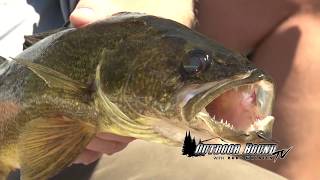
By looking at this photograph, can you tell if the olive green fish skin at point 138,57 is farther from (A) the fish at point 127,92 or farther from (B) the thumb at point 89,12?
(B) the thumb at point 89,12

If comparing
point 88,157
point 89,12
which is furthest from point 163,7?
point 88,157

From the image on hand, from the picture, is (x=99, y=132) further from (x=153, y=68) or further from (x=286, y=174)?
(x=286, y=174)

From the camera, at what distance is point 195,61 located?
5.21 feet

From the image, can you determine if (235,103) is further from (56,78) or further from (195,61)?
(56,78)

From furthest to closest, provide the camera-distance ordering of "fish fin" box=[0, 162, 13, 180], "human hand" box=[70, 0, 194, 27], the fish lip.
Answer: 1. "human hand" box=[70, 0, 194, 27]
2. "fish fin" box=[0, 162, 13, 180]
3. the fish lip

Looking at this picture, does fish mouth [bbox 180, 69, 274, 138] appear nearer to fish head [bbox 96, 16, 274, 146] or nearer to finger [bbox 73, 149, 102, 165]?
fish head [bbox 96, 16, 274, 146]

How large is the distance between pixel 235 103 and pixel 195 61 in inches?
6.0

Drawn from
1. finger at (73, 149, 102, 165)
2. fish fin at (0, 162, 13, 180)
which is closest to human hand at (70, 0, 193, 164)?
finger at (73, 149, 102, 165)

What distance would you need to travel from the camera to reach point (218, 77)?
59.4 inches

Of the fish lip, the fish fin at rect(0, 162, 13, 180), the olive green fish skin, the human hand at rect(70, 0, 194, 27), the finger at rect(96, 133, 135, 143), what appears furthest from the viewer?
the human hand at rect(70, 0, 194, 27)

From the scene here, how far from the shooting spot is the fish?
1521 mm

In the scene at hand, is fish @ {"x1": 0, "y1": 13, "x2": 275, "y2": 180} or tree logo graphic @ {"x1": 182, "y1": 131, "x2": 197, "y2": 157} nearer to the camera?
fish @ {"x1": 0, "y1": 13, "x2": 275, "y2": 180}

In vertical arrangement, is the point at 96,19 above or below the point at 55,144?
above

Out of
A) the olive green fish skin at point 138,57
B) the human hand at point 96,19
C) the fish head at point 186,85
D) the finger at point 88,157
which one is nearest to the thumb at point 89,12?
the human hand at point 96,19
